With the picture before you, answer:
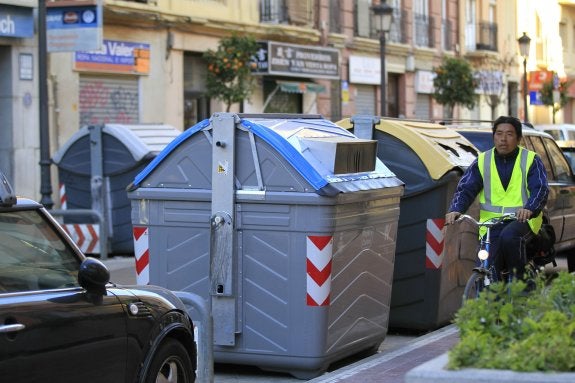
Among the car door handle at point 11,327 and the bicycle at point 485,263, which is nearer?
the car door handle at point 11,327

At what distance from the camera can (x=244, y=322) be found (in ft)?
26.9

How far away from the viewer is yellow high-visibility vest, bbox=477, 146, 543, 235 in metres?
8.50

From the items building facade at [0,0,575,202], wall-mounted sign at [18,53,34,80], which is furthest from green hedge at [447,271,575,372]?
wall-mounted sign at [18,53,34,80]

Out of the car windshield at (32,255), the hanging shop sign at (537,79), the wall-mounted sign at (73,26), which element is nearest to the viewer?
the car windshield at (32,255)

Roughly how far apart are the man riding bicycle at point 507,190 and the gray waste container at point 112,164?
848 cm

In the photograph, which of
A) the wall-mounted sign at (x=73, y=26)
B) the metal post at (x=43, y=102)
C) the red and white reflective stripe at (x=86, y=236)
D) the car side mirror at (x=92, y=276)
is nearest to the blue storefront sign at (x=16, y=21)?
the wall-mounted sign at (x=73, y=26)

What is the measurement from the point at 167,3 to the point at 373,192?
1698cm

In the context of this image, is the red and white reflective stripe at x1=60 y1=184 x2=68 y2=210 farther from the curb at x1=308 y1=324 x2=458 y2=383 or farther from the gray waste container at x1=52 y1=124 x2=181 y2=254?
the curb at x1=308 y1=324 x2=458 y2=383

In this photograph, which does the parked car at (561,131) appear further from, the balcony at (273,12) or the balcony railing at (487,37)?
the balcony railing at (487,37)

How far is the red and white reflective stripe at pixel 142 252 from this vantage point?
8586 mm

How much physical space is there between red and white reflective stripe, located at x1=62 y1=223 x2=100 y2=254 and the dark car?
10.1 metres

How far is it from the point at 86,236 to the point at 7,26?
5.64 meters

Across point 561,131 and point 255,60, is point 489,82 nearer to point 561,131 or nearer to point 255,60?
point 561,131

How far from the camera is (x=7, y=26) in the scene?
20.5 metres
